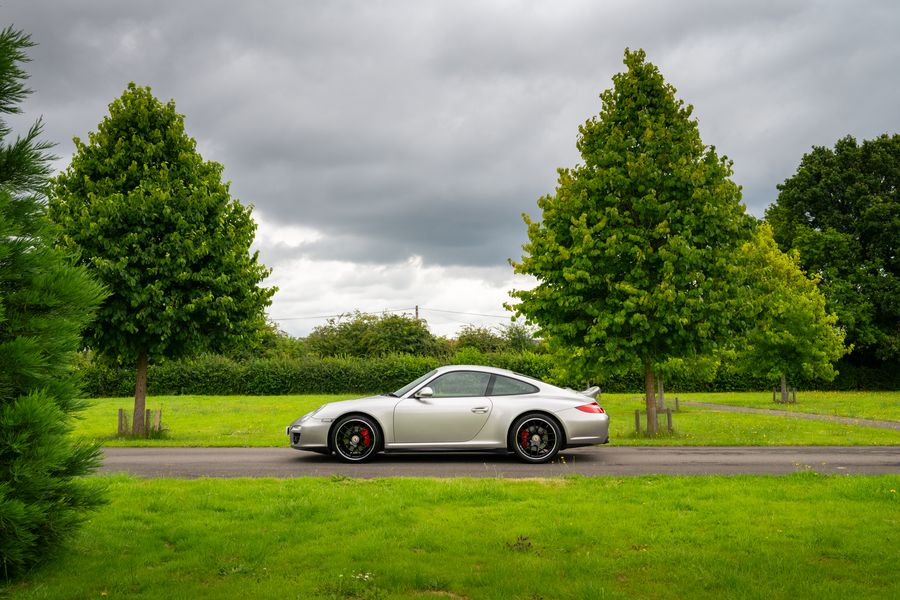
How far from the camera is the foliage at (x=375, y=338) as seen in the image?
66500 mm

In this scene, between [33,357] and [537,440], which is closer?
[33,357]

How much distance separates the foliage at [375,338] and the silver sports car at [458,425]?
5350 cm

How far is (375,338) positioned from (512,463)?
5607cm

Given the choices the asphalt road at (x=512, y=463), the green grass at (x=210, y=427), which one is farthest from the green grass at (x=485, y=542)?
the green grass at (x=210, y=427)

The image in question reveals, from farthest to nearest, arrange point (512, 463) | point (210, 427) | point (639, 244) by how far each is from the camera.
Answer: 1. point (210, 427)
2. point (639, 244)
3. point (512, 463)

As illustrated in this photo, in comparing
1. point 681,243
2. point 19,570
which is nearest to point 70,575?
point 19,570

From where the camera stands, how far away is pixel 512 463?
37.1ft

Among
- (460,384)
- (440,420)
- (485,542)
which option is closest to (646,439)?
(460,384)

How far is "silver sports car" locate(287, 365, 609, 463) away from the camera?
11336 millimetres

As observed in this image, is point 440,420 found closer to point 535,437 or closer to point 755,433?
point 535,437

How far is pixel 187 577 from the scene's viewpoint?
4.93 metres

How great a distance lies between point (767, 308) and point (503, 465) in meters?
10.3

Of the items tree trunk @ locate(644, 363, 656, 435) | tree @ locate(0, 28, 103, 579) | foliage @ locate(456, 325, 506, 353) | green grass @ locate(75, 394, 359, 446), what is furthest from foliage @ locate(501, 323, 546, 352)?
tree @ locate(0, 28, 103, 579)

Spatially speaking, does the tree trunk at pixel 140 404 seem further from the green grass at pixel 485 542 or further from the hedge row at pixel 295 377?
the hedge row at pixel 295 377
